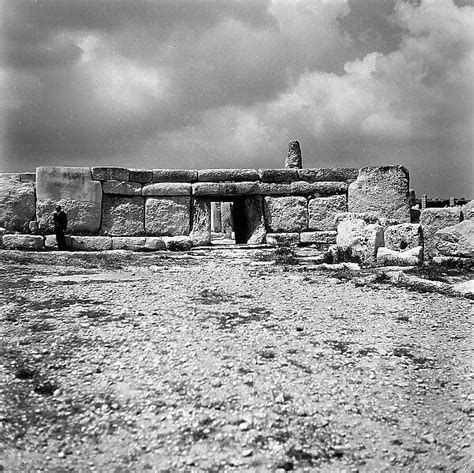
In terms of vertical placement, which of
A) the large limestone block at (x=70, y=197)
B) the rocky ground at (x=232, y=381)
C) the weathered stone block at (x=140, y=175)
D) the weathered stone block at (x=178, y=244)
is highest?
Answer: the weathered stone block at (x=140, y=175)

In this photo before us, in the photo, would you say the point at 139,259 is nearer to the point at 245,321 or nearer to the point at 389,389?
the point at 245,321

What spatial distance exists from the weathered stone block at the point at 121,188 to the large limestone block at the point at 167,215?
17.1 inches

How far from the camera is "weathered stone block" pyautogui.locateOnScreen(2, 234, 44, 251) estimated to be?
1298 cm

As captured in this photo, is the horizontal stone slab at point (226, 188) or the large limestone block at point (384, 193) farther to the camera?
the horizontal stone slab at point (226, 188)

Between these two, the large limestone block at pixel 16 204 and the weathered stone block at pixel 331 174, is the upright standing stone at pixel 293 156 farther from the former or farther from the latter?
the large limestone block at pixel 16 204

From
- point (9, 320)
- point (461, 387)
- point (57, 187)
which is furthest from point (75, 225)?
point (461, 387)

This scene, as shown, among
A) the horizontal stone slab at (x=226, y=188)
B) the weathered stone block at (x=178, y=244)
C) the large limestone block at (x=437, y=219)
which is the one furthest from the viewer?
the horizontal stone slab at (x=226, y=188)

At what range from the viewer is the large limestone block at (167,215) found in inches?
581

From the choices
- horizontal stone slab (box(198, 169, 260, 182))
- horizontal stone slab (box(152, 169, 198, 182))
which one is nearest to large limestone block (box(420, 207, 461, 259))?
horizontal stone slab (box(198, 169, 260, 182))

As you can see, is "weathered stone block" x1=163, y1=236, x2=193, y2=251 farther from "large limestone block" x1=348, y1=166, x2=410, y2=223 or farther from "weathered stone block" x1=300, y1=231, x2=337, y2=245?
"large limestone block" x1=348, y1=166, x2=410, y2=223

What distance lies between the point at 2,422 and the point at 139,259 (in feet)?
25.8

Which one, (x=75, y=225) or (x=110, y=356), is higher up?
(x=75, y=225)

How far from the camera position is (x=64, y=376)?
4.50 metres

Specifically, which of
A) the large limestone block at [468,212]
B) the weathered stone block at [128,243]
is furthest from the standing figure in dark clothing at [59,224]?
the large limestone block at [468,212]
